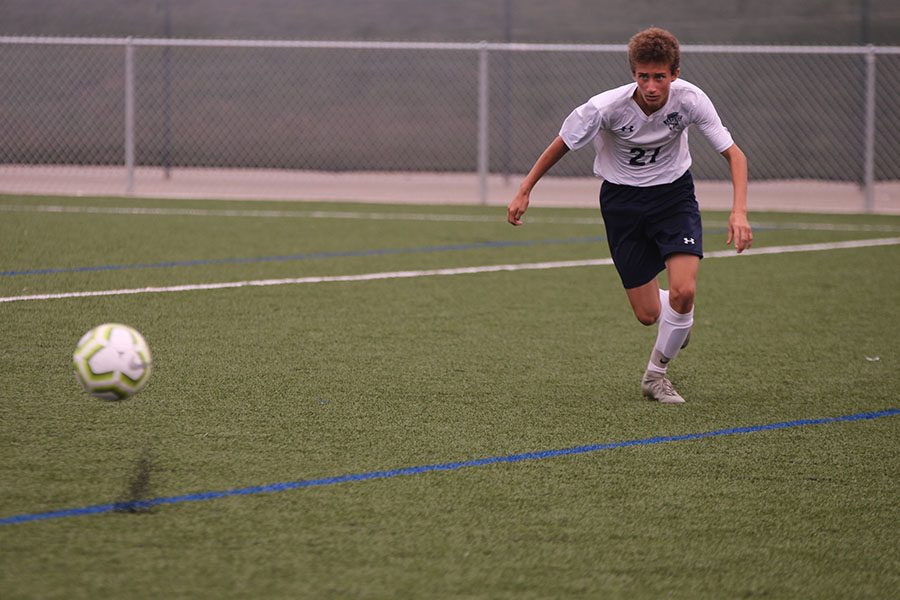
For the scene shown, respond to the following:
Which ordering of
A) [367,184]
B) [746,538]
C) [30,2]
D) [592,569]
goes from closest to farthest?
[592,569] < [746,538] < [367,184] < [30,2]

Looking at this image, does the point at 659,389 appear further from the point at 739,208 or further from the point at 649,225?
the point at 739,208

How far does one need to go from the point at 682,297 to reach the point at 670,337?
187mm

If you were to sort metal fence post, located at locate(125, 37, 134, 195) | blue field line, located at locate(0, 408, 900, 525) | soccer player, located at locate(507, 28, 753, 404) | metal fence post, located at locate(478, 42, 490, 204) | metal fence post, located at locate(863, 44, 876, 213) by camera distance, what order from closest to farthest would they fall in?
blue field line, located at locate(0, 408, 900, 525) < soccer player, located at locate(507, 28, 753, 404) < metal fence post, located at locate(863, 44, 876, 213) < metal fence post, located at locate(478, 42, 490, 204) < metal fence post, located at locate(125, 37, 134, 195)

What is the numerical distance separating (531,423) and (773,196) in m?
11.5

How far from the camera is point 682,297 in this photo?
199 inches

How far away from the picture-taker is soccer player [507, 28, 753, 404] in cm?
493

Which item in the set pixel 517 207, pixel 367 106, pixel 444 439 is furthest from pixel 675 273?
pixel 367 106

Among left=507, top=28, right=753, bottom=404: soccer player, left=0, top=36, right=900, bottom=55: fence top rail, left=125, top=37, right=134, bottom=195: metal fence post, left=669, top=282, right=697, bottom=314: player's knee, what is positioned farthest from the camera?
left=125, top=37, right=134, bottom=195: metal fence post

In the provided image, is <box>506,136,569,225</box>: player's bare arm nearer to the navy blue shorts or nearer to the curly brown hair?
the navy blue shorts

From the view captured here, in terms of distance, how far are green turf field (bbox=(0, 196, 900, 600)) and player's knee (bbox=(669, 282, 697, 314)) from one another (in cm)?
40

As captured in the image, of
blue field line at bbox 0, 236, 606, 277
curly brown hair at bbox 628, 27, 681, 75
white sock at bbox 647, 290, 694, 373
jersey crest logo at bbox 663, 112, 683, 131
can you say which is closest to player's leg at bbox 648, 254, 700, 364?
white sock at bbox 647, 290, 694, 373

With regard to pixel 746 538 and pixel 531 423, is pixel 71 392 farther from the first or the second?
pixel 746 538

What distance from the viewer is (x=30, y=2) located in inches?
701

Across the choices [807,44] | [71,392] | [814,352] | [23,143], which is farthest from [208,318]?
[807,44]
